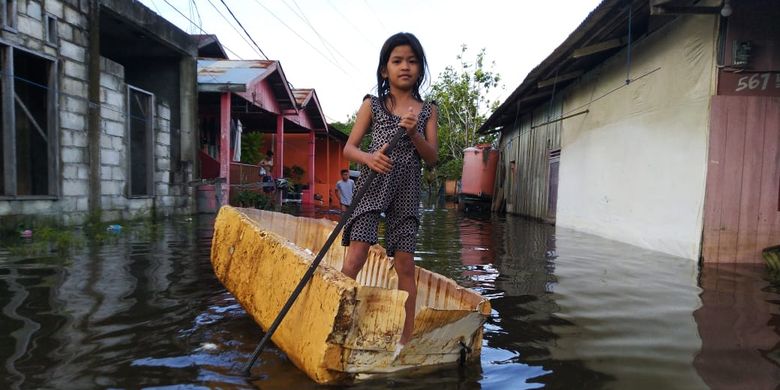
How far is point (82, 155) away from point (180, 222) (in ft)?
7.22

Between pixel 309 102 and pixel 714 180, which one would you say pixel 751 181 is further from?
pixel 309 102

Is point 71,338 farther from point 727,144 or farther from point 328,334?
point 727,144

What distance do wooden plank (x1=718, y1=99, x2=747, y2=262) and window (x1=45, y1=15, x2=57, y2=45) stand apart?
8.21 metres

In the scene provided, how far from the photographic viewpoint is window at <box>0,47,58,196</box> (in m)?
6.82

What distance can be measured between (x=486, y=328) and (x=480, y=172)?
1462 cm

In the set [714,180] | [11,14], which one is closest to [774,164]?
[714,180]

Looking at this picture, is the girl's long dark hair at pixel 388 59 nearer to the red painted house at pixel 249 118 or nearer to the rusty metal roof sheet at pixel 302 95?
the red painted house at pixel 249 118

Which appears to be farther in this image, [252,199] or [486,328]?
[252,199]

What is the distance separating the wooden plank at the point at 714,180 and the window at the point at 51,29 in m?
8.05

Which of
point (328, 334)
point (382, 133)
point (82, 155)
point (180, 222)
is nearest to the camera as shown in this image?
point (328, 334)

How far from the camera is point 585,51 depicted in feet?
26.0

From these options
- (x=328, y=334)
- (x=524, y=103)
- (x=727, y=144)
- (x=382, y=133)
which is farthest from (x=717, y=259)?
(x=524, y=103)

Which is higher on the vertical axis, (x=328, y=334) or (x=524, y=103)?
(x=524, y=103)

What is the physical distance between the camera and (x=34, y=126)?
6.97 m
